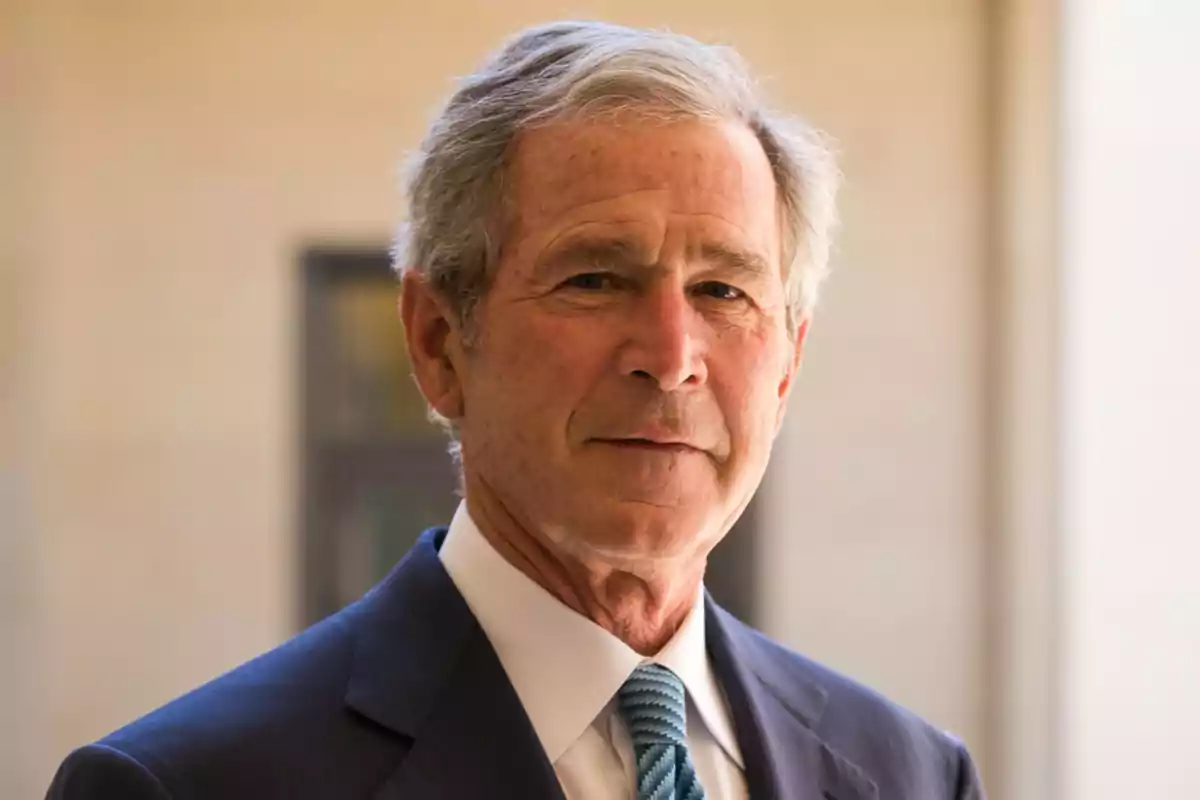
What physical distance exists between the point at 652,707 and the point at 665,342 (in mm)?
299

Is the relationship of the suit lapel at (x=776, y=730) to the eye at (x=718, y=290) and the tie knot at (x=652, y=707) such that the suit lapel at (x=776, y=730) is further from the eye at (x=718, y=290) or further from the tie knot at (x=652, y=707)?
the eye at (x=718, y=290)

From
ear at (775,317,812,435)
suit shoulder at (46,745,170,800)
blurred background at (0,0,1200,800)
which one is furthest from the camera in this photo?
blurred background at (0,0,1200,800)

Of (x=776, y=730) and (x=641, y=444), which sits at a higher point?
(x=641, y=444)

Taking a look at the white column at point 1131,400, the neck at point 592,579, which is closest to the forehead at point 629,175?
the neck at point 592,579

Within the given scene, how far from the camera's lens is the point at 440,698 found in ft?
3.24

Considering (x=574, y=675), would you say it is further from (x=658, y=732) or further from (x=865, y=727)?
(x=865, y=727)

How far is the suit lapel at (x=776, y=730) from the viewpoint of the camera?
1077 mm

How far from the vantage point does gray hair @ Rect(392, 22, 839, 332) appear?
1.01m

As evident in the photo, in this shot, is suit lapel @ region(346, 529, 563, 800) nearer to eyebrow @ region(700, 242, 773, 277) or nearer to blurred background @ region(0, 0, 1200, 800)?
eyebrow @ region(700, 242, 773, 277)

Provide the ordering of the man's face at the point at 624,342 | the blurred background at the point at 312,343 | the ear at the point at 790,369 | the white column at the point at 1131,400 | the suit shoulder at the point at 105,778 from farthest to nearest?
the blurred background at the point at 312,343, the white column at the point at 1131,400, the ear at the point at 790,369, the man's face at the point at 624,342, the suit shoulder at the point at 105,778

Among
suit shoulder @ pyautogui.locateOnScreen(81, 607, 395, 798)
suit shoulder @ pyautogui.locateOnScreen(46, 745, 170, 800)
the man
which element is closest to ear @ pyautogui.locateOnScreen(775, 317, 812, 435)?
the man

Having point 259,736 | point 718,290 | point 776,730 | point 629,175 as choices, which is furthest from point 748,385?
point 259,736

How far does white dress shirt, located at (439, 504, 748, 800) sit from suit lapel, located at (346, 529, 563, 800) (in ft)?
0.07

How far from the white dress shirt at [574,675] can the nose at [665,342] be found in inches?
8.4
